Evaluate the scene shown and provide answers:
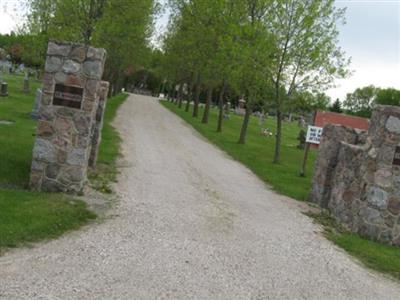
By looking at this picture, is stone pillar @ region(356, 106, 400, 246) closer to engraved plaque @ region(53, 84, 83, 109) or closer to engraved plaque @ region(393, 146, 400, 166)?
engraved plaque @ region(393, 146, 400, 166)

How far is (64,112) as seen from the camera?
31.6 feet

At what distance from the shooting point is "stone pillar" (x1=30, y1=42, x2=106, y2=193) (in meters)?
9.58

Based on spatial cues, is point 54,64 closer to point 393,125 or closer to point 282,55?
point 393,125

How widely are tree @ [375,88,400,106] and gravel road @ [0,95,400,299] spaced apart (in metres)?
115

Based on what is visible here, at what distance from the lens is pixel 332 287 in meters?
7.07

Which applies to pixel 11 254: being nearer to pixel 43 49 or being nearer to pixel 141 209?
pixel 141 209

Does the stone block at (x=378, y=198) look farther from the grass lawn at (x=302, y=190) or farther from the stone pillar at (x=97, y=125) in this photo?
the stone pillar at (x=97, y=125)

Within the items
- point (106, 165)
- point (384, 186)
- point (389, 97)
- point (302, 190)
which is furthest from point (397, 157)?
point (389, 97)

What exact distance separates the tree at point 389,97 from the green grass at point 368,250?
115 m

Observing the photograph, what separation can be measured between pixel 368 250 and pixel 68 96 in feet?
19.0

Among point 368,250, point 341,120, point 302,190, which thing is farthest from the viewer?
point 341,120

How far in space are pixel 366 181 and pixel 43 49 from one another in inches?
647

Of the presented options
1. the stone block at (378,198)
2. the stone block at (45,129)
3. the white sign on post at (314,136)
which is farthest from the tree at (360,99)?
the stone block at (45,129)

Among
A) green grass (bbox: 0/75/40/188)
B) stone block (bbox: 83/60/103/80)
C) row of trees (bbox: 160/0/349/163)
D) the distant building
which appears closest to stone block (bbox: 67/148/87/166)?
green grass (bbox: 0/75/40/188)
